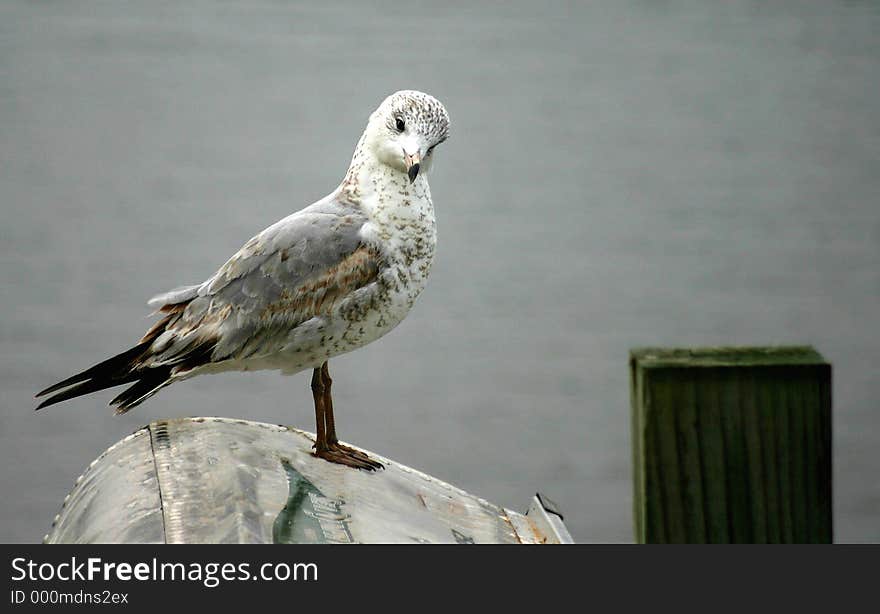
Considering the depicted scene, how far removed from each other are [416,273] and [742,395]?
2.11 ft

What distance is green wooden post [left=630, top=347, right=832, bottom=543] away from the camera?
3.56 feet

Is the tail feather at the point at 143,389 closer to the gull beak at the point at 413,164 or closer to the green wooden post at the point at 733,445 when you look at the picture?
the gull beak at the point at 413,164

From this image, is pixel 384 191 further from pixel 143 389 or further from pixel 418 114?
pixel 143 389

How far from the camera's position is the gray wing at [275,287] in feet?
5.00

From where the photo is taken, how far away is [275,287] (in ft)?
5.04

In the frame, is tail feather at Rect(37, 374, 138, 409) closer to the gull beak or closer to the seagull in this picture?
the seagull

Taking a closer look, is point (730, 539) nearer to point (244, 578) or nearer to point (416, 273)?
point (244, 578)

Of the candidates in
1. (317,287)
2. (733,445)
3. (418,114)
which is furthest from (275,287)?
(733,445)

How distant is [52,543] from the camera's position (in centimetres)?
134

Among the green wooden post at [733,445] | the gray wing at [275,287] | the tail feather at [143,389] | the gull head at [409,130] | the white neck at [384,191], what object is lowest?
the green wooden post at [733,445]

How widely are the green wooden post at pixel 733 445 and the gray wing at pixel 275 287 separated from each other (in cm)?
57

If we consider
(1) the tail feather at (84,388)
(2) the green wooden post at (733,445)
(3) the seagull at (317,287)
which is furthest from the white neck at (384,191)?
(2) the green wooden post at (733,445)

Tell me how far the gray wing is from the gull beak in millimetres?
129

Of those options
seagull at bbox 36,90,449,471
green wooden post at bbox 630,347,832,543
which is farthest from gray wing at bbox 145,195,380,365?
green wooden post at bbox 630,347,832,543
